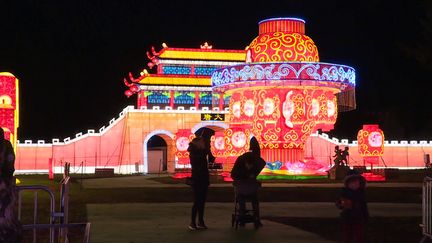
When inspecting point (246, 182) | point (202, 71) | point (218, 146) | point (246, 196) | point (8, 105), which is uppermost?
point (202, 71)

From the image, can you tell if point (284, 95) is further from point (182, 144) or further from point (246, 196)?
point (246, 196)

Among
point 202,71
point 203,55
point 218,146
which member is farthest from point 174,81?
point 218,146

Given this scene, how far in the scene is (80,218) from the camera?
1325cm

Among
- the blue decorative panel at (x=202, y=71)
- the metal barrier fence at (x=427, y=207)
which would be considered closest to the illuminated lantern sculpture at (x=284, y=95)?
the blue decorative panel at (x=202, y=71)

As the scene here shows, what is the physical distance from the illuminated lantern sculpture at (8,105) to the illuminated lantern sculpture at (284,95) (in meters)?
12.5

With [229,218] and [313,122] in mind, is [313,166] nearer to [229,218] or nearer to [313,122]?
[313,122]

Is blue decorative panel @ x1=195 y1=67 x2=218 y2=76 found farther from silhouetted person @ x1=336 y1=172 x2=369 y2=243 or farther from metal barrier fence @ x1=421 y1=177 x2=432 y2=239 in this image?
silhouetted person @ x1=336 y1=172 x2=369 y2=243

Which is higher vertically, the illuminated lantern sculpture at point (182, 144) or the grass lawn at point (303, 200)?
the illuminated lantern sculpture at point (182, 144)

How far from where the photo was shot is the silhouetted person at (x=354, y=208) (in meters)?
8.47

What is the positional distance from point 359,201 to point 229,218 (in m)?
5.02

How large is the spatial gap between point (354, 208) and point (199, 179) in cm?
352

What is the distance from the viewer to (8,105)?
74.3 ft

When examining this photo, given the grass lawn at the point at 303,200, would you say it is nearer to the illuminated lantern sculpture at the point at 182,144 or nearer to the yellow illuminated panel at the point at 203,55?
the illuminated lantern sculpture at the point at 182,144

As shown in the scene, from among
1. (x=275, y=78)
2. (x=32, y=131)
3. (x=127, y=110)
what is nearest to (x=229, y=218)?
(x=275, y=78)
